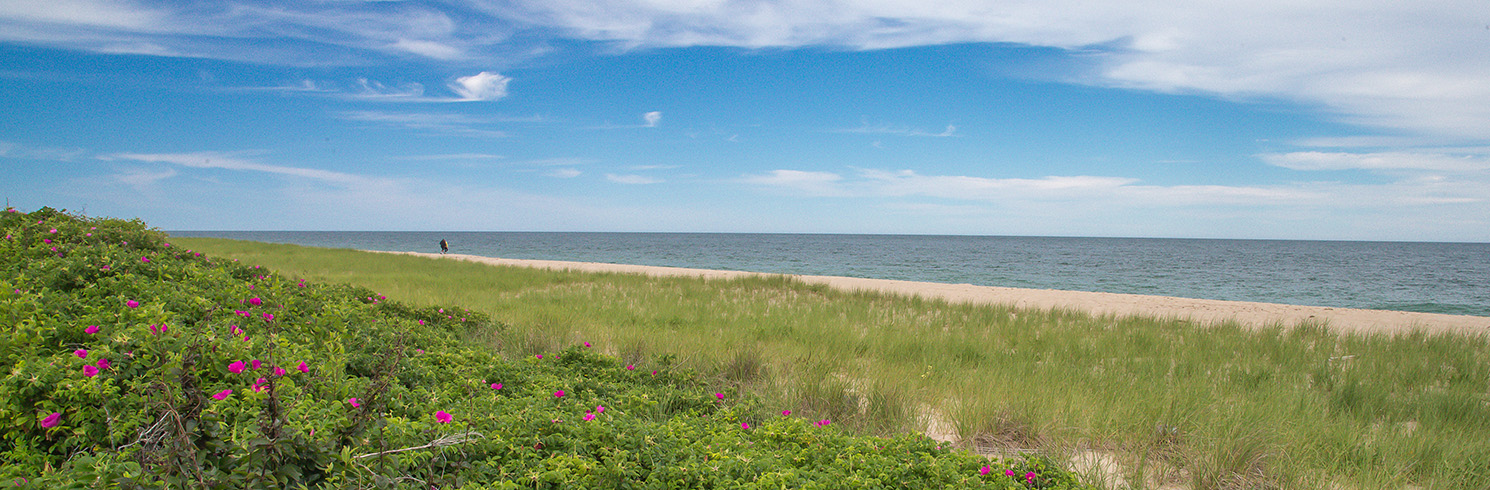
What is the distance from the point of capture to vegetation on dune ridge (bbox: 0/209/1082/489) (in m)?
2.52

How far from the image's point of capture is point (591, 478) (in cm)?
305

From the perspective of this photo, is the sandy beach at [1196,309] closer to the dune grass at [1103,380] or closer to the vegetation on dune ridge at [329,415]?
the dune grass at [1103,380]

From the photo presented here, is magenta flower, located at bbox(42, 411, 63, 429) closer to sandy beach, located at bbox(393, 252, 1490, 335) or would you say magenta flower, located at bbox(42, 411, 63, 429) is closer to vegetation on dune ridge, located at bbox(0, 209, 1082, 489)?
vegetation on dune ridge, located at bbox(0, 209, 1082, 489)

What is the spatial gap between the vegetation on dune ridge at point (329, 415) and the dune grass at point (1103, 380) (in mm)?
1084

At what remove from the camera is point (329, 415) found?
289 cm

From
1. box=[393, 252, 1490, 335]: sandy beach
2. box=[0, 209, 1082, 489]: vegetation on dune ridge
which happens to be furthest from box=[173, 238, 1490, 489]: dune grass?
box=[393, 252, 1490, 335]: sandy beach

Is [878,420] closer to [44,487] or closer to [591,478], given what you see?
[591,478]

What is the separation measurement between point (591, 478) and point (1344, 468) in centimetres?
483

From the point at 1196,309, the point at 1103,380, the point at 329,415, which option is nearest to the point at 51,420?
the point at 329,415

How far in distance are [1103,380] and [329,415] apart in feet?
21.3

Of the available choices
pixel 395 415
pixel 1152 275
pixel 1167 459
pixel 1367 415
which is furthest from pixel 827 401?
pixel 1152 275

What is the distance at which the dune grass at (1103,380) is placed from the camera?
434cm

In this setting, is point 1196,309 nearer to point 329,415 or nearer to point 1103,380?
point 1103,380

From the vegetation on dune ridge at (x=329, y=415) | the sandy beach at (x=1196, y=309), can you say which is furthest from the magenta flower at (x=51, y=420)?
the sandy beach at (x=1196, y=309)
